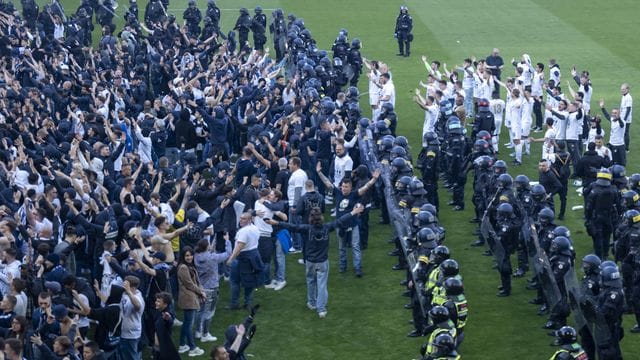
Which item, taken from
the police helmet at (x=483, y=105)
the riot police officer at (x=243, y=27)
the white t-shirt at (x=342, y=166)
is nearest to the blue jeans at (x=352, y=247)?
the white t-shirt at (x=342, y=166)

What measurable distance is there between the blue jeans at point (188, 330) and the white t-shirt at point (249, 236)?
53.4 inches

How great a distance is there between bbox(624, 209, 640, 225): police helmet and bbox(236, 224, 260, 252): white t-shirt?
5934 millimetres

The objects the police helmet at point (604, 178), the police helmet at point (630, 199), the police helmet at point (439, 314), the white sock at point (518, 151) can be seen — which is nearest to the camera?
the police helmet at point (439, 314)

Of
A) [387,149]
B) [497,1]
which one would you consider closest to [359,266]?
[387,149]

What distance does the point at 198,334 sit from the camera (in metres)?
17.5

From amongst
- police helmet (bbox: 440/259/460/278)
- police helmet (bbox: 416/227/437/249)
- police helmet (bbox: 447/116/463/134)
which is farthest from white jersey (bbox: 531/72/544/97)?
police helmet (bbox: 440/259/460/278)

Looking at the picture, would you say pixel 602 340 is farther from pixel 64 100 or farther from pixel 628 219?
pixel 64 100

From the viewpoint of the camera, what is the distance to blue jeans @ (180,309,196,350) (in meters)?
16.5

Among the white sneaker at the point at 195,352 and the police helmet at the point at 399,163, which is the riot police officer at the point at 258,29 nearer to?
the police helmet at the point at 399,163

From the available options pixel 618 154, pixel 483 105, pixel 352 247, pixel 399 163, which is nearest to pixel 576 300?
pixel 352 247

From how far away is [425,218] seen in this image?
18.0 metres

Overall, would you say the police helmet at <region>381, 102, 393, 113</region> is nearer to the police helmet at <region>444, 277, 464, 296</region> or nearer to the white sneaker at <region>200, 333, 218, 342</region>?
the white sneaker at <region>200, 333, 218, 342</region>

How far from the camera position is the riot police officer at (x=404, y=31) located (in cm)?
3997

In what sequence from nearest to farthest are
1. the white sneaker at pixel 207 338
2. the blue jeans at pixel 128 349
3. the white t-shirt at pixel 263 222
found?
the blue jeans at pixel 128 349, the white sneaker at pixel 207 338, the white t-shirt at pixel 263 222
